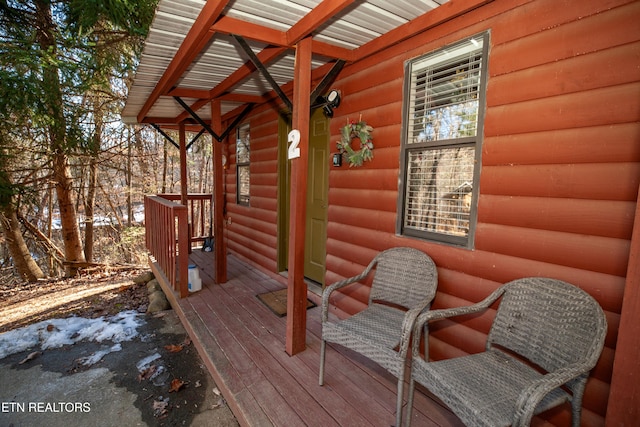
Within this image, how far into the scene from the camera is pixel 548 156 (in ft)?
5.10

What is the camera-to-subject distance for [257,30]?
2074 millimetres

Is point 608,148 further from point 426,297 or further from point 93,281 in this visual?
point 93,281

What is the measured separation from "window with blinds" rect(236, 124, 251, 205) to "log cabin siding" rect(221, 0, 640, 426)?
2996 millimetres

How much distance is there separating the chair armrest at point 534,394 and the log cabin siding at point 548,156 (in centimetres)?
45

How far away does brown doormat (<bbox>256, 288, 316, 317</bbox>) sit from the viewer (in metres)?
3.07

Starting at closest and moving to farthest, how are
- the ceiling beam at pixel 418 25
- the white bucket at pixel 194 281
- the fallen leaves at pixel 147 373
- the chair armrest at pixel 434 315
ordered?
1. the chair armrest at pixel 434 315
2. the ceiling beam at pixel 418 25
3. the fallen leaves at pixel 147 373
4. the white bucket at pixel 194 281

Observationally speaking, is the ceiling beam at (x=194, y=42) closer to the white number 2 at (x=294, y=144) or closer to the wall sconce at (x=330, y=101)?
the white number 2 at (x=294, y=144)

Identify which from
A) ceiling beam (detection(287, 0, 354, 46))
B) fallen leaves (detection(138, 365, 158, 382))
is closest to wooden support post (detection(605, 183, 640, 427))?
ceiling beam (detection(287, 0, 354, 46))

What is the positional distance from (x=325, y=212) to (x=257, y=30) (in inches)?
72.7

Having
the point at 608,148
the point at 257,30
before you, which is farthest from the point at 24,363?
the point at 608,148

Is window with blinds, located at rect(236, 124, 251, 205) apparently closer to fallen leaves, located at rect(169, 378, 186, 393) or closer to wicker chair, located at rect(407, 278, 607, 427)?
fallen leaves, located at rect(169, 378, 186, 393)

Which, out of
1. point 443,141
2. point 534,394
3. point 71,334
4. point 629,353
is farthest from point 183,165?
point 629,353

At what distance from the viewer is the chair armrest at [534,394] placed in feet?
3.56

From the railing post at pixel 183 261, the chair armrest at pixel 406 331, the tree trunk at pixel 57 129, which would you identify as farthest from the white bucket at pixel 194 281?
the tree trunk at pixel 57 129
